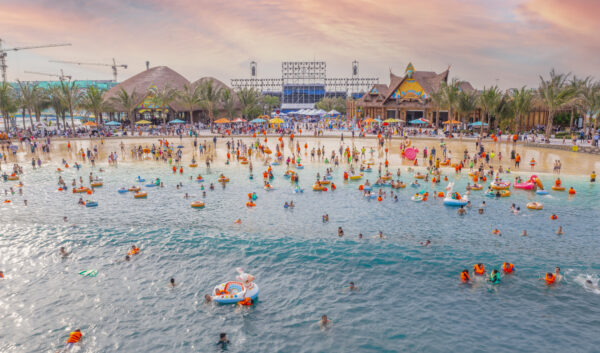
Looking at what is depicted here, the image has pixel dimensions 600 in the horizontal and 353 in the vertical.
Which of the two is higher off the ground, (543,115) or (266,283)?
(543,115)

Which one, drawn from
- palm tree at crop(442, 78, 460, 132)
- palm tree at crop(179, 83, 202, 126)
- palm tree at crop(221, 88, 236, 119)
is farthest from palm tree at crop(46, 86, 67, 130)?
palm tree at crop(442, 78, 460, 132)

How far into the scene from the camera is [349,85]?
12988 cm

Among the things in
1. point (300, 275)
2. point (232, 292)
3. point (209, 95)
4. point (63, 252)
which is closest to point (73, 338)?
point (232, 292)

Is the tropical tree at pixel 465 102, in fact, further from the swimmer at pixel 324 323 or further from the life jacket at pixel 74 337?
the life jacket at pixel 74 337

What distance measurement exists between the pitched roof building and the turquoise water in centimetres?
4161

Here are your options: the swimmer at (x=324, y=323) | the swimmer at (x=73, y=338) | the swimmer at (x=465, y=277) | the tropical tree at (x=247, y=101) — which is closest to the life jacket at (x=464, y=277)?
the swimmer at (x=465, y=277)

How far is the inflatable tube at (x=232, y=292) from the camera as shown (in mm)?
11430

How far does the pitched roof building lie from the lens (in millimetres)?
60844

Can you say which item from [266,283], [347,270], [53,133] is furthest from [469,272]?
[53,133]

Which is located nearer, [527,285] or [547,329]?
[547,329]

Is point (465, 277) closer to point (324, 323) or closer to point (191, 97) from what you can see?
point (324, 323)

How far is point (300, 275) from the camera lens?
13344 mm

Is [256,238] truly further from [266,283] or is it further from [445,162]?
[445,162]

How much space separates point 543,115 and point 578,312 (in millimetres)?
52941
